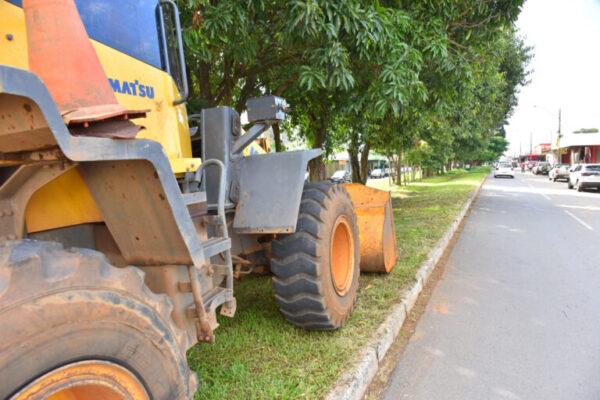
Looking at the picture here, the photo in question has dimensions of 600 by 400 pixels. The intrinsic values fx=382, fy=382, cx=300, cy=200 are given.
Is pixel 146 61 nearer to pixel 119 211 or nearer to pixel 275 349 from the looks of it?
pixel 119 211

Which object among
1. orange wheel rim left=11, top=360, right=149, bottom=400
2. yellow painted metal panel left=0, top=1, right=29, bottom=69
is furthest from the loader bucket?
yellow painted metal panel left=0, top=1, right=29, bottom=69

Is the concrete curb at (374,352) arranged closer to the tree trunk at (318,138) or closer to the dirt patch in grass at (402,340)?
the dirt patch in grass at (402,340)

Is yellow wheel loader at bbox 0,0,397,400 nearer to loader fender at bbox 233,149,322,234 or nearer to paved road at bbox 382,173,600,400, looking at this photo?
loader fender at bbox 233,149,322,234

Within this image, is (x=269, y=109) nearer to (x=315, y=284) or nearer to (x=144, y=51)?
(x=144, y=51)

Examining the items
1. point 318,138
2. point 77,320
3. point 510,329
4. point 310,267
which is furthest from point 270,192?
Result: point 318,138

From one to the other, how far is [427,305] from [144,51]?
13.6 feet

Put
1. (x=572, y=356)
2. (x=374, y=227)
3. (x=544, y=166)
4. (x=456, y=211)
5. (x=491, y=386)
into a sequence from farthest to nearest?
1. (x=544, y=166)
2. (x=456, y=211)
3. (x=374, y=227)
4. (x=572, y=356)
5. (x=491, y=386)

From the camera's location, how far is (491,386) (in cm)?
301

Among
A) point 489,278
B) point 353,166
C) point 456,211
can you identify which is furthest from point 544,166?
point 489,278

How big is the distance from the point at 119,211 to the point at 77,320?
0.79 meters

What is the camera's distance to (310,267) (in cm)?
313

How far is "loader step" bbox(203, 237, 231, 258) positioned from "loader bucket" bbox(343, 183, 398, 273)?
2.96m

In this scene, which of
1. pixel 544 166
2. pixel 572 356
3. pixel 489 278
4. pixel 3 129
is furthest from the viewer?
pixel 544 166

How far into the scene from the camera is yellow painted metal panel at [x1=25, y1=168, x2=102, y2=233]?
6.32 ft
